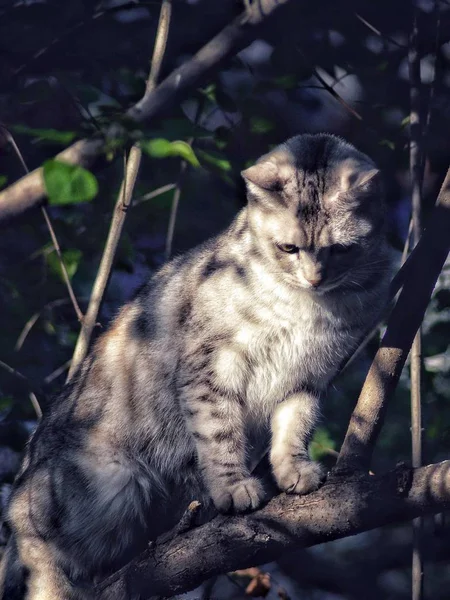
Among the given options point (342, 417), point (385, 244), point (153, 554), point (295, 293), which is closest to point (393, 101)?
point (385, 244)

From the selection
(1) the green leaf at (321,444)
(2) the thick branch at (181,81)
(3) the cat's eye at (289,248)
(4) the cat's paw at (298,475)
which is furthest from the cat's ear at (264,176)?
(1) the green leaf at (321,444)

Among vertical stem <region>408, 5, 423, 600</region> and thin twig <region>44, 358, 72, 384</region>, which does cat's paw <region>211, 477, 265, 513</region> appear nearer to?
vertical stem <region>408, 5, 423, 600</region>

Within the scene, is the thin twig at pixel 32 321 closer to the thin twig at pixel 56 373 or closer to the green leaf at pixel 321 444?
the thin twig at pixel 56 373

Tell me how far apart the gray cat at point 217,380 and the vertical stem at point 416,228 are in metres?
0.19

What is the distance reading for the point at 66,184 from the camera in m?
2.72

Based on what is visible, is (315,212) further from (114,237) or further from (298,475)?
(298,475)

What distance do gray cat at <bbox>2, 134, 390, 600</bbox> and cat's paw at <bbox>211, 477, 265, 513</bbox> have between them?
10 millimetres

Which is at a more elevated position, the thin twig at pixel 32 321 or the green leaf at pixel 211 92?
the green leaf at pixel 211 92

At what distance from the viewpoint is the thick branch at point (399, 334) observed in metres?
2.99

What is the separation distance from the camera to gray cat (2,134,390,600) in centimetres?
336

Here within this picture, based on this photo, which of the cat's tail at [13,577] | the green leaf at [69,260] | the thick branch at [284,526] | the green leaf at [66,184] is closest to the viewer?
the thick branch at [284,526]

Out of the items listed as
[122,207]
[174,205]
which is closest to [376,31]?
[174,205]

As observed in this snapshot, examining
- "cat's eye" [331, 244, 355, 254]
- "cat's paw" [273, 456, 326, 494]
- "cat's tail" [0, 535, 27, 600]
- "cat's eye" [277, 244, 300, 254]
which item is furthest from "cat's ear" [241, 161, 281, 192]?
"cat's tail" [0, 535, 27, 600]

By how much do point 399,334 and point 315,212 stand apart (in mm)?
626
